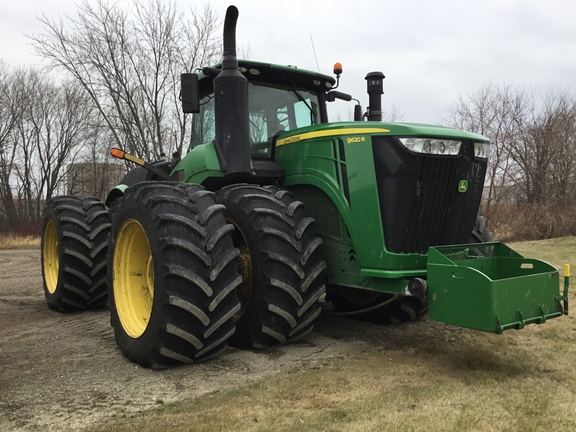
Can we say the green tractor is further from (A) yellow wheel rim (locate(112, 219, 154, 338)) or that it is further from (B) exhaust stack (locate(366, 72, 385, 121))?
(B) exhaust stack (locate(366, 72, 385, 121))

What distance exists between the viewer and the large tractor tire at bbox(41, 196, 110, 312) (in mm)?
5785

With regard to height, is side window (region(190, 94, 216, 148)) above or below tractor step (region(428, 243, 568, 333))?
above

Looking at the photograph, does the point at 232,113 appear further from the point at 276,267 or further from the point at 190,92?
the point at 276,267

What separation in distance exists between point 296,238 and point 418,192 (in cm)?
100

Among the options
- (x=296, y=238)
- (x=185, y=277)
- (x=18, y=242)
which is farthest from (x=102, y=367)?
(x=18, y=242)

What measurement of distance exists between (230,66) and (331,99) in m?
1.50

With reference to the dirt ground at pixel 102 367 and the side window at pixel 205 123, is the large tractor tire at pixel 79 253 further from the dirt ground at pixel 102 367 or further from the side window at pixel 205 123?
the side window at pixel 205 123

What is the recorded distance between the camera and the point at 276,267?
3.81 meters

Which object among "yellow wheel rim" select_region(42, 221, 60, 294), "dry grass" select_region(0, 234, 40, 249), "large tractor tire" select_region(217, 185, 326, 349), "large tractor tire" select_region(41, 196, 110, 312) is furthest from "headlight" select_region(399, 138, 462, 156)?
"dry grass" select_region(0, 234, 40, 249)

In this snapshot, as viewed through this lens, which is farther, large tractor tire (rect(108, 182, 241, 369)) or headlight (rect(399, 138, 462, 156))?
headlight (rect(399, 138, 462, 156))

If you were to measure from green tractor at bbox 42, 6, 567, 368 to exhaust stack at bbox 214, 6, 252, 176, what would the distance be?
0.04 feet

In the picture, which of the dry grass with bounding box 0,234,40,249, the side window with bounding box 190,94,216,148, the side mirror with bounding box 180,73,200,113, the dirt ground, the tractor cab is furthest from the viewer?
the dry grass with bounding box 0,234,40,249

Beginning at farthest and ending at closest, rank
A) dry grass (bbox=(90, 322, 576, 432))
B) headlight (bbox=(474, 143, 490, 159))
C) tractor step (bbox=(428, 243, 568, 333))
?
headlight (bbox=(474, 143, 490, 159)) < tractor step (bbox=(428, 243, 568, 333)) < dry grass (bbox=(90, 322, 576, 432))

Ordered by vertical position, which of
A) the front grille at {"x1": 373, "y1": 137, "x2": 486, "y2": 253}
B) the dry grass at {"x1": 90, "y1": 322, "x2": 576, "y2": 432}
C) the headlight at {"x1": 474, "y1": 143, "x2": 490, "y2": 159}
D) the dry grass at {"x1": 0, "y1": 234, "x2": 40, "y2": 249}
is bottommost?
the dry grass at {"x1": 90, "y1": 322, "x2": 576, "y2": 432}
